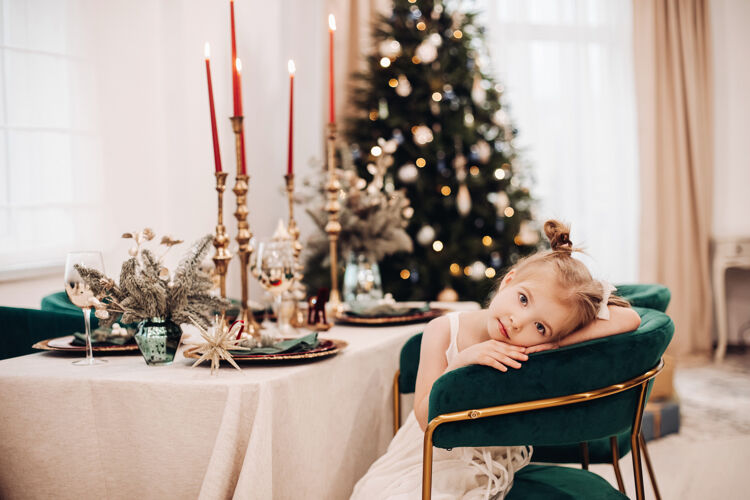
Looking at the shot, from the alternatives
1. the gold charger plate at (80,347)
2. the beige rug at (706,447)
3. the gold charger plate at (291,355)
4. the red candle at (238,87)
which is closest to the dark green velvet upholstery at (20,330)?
the gold charger plate at (80,347)

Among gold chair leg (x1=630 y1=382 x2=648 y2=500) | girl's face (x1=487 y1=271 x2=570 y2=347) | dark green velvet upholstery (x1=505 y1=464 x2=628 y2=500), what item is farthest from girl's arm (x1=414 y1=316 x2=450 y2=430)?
gold chair leg (x1=630 y1=382 x2=648 y2=500)

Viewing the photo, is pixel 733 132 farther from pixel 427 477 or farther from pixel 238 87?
pixel 427 477

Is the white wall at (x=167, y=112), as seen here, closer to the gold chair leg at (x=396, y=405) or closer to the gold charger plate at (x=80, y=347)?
the gold charger plate at (x=80, y=347)

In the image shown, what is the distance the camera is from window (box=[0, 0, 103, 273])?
326 cm

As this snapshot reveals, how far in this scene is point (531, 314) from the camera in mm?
1387

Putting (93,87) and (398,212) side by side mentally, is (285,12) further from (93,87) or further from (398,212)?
Result: (398,212)

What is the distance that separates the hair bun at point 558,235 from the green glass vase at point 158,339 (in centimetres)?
85

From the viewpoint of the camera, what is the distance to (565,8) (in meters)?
5.69

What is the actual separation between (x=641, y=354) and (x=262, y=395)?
73 cm

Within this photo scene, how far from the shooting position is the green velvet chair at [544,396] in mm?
1239

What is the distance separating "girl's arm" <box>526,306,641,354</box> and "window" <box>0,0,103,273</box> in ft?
8.38

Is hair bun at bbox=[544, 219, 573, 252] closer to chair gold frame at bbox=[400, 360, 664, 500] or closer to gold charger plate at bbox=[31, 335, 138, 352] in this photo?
chair gold frame at bbox=[400, 360, 664, 500]

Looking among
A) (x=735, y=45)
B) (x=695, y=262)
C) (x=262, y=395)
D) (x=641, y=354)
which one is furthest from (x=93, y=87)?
(x=735, y=45)

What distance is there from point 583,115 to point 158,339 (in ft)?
16.0
